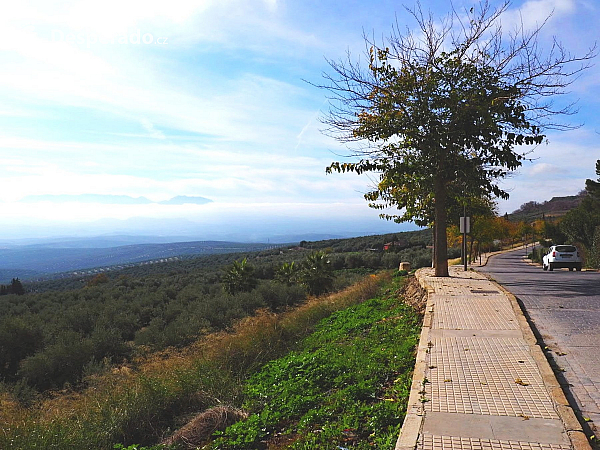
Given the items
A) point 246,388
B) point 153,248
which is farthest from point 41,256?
point 246,388

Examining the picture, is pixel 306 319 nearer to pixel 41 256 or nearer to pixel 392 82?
pixel 392 82

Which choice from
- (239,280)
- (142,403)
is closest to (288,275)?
(239,280)

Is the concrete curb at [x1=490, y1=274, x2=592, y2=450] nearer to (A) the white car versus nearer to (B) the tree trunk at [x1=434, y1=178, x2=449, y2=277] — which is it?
(B) the tree trunk at [x1=434, y1=178, x2=449, y2=277]

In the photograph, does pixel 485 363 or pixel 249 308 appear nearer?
pixel 485 363

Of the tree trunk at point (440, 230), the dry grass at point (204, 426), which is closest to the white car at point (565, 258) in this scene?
the tree trunk at point (440, 230)

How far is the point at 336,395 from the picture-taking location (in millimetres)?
5656

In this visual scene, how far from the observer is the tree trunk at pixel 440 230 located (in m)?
15.3

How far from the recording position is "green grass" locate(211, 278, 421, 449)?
464cm

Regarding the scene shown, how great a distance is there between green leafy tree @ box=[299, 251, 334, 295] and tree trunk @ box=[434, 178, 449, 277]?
7.46 m

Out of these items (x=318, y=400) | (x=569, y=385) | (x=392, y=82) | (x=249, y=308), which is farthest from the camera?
(x=249, y=308)

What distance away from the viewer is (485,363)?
589 centimetres

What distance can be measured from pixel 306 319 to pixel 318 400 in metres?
Result: 7.04

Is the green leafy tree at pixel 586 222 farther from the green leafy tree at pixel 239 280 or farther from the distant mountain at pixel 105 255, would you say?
the distant mountain at pixel 105 255

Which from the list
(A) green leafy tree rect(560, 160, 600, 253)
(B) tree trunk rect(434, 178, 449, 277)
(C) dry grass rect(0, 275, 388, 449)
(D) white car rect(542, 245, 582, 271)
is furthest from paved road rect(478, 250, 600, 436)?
(A) green leafy tree rect(560, 160, 600, 253)
